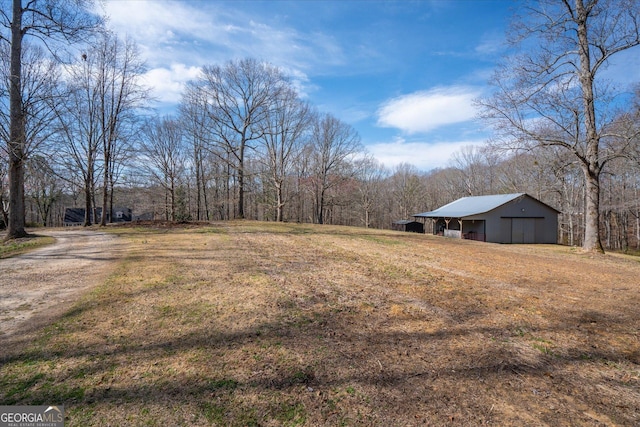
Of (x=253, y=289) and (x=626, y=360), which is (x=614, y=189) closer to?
(x=626, y=360)

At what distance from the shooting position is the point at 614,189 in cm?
2930

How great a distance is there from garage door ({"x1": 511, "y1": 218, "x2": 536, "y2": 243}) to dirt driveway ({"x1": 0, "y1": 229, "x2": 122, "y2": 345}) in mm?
25848

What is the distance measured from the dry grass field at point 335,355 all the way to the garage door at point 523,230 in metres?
19.9

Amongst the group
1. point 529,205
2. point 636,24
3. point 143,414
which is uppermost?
point 636,24

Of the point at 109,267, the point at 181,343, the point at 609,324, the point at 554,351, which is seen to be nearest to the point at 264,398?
the point at 181,343

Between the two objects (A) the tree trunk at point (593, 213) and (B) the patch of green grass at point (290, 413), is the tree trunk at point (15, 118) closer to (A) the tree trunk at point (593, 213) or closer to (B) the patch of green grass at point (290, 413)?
(B) the patch of green grass at point (290, 413)

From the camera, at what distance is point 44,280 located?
5613mm

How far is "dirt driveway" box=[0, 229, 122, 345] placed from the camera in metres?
3.90

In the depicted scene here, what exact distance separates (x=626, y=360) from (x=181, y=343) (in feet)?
15.2

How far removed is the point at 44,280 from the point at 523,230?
91.3 ft

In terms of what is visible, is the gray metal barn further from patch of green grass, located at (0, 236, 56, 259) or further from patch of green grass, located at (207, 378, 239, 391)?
patch of green grass, located at (0, 236, 56, 259)

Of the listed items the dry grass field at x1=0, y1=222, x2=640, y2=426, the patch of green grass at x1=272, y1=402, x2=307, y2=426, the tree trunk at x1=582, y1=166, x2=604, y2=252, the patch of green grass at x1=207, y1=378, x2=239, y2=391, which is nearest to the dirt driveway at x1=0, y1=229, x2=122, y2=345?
the dry grass field at x1=0, y1=222, x2=640, y2=426

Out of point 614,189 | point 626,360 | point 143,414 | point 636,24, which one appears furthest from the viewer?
point 614,189

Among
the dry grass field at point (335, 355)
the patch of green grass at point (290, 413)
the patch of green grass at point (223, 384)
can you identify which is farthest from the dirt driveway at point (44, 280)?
the patch of green grass at point (290, 413)
